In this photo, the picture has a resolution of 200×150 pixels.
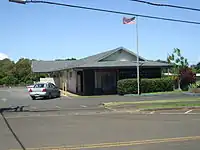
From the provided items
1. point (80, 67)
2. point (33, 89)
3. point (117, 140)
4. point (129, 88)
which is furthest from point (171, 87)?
point (117, 140)

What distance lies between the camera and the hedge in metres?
37.8

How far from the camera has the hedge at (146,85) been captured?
3778cm

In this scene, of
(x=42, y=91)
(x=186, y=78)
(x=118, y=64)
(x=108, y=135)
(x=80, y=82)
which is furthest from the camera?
(x=186, y=78)

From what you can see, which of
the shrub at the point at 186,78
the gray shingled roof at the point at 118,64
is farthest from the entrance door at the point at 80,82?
the shrub at the point at 186,78

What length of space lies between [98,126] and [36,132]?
2.61 metres

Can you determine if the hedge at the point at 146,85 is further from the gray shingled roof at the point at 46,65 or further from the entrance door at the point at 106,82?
the gray shingled roof at the point at 46,65

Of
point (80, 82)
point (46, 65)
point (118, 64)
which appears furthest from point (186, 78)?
point (46, 65)

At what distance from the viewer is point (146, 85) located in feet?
127

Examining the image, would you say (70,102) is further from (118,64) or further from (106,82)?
(106,82)

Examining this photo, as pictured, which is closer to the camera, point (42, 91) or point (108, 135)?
point (108, 135)

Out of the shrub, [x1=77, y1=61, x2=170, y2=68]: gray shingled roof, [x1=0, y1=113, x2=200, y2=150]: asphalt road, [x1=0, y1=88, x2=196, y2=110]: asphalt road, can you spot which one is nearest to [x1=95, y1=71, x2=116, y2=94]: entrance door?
[x1=77, y1=61, x2=170, y2=68]: gray shingled roof

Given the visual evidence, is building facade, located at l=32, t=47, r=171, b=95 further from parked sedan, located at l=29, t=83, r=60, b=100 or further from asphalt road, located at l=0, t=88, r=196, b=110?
asphalt road, located at l=0, t=88, r=196, b=110

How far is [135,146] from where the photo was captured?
32.9ft

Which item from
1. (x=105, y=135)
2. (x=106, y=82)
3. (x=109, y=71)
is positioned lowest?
(x=105, y=135)
